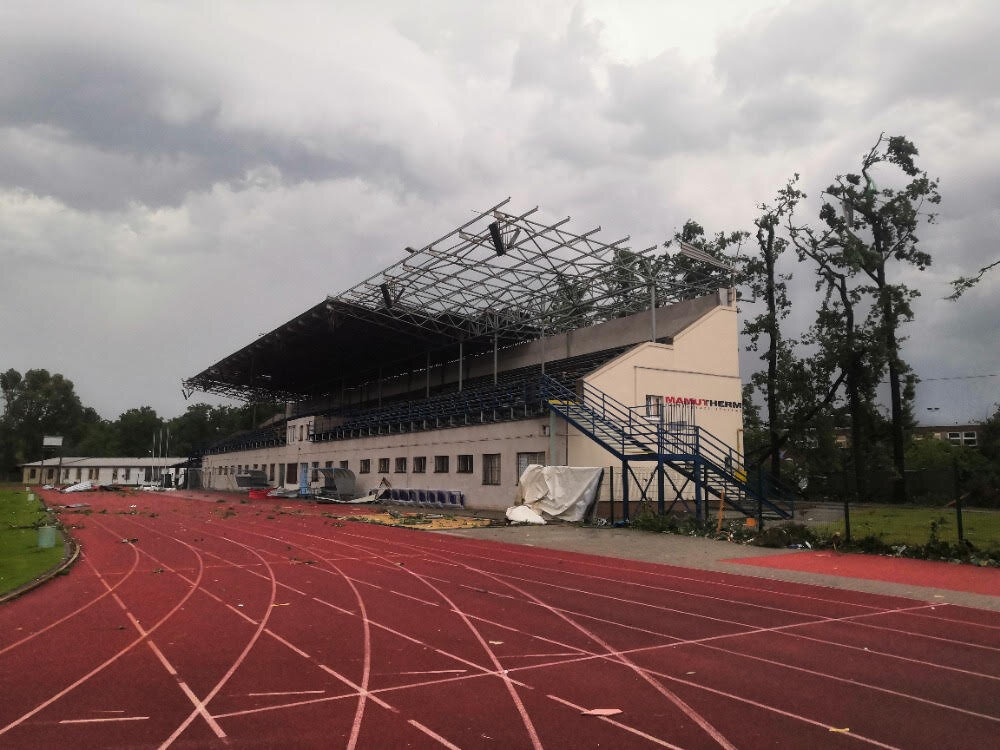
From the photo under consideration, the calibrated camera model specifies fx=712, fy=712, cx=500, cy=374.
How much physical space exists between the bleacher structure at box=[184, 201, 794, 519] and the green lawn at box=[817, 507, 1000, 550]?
8.77 ft

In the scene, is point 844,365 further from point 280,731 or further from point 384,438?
point 280,731

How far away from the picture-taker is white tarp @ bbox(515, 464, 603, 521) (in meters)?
23.8

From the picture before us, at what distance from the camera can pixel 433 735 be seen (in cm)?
520

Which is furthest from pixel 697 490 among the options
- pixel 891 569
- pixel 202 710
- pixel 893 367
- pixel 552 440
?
pixel 893 367

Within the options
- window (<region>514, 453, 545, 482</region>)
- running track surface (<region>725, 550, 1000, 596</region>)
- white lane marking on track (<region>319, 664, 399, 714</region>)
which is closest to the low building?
window (<region>514, 453, 545, 482</region>)

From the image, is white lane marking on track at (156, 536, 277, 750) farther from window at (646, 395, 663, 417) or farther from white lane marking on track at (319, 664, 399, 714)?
window at (646, 395, 663, 417)

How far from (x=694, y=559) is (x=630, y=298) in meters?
23.6

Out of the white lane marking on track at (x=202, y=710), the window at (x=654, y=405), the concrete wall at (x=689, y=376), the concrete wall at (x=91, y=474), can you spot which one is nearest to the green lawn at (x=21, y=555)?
the white lane marking on track at (x=202, y=710)

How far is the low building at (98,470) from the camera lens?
94.8 m

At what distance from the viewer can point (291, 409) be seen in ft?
266

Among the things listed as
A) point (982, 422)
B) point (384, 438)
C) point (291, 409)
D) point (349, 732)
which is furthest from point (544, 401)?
point (291, 409)

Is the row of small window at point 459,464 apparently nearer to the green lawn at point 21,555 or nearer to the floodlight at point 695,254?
the floodlight at point 695,254

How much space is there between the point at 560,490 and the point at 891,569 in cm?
1222

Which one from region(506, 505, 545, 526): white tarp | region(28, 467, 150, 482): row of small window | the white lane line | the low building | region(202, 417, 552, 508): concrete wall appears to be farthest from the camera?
region(28, 467, 150, 482): row of small window
